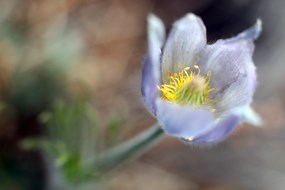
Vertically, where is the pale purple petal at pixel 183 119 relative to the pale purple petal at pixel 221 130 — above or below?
above

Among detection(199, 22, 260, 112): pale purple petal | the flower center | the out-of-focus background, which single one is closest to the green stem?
the flower center

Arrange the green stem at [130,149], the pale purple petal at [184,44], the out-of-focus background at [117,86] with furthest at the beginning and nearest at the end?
the out-of-focus background at [117,86] < the green stem at [130,149] < the pale purple petal at [184,44]

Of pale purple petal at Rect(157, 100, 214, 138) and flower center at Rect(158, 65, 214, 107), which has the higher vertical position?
flower center at Rect(158, 65, 214, 107)

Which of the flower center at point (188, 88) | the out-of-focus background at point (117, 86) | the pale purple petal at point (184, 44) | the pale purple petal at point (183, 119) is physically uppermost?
the out-of-focus background at point (117, 86)

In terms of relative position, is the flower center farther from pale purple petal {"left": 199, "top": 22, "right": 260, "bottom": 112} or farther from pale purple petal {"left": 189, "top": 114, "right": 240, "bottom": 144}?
pale purple petal {"left": 189, "top": 114, "right": 240, "bottom": 144}

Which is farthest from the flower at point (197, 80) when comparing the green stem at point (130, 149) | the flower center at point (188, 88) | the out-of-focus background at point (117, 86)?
the out-of-focus background at point (117, 86)

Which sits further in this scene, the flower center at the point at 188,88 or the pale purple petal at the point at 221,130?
the flower center at the point at 188,88

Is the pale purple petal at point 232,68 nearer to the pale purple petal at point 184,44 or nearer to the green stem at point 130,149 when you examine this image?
the pale purple petal at point 184,44

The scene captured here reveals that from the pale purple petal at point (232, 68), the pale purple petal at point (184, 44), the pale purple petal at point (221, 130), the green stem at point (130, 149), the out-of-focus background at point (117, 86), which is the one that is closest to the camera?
the pale purple petal at point (221, 130)
